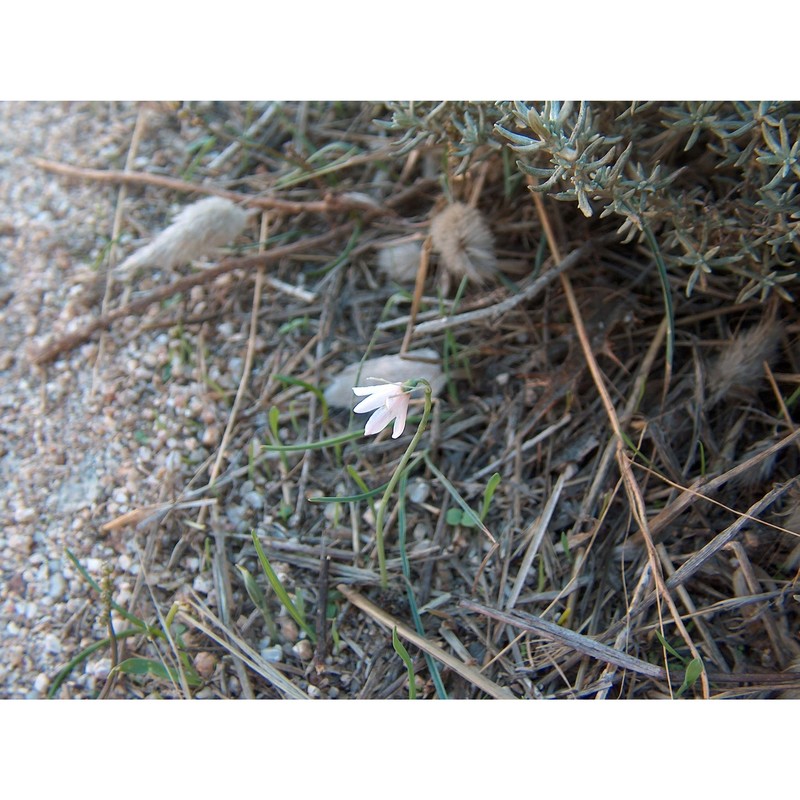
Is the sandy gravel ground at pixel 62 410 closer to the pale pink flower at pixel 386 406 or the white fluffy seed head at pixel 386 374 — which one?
the white fluffy seed head at pixel 386 374

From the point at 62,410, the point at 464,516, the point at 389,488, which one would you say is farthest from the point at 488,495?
the point at 62,410

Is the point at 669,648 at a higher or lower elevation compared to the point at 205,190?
lower

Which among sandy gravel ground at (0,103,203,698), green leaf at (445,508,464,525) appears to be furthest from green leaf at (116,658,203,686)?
green leaf at (445,508,464,525)

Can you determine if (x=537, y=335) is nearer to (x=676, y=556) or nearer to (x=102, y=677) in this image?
(x=676, y=556)

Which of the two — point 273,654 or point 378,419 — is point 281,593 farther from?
point 378,419

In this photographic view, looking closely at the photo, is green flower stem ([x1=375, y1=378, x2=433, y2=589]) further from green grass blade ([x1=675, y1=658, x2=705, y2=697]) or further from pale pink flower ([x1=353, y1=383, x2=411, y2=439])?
green grass blade ([x1=675, y1=658, x2=705, y2=697])
